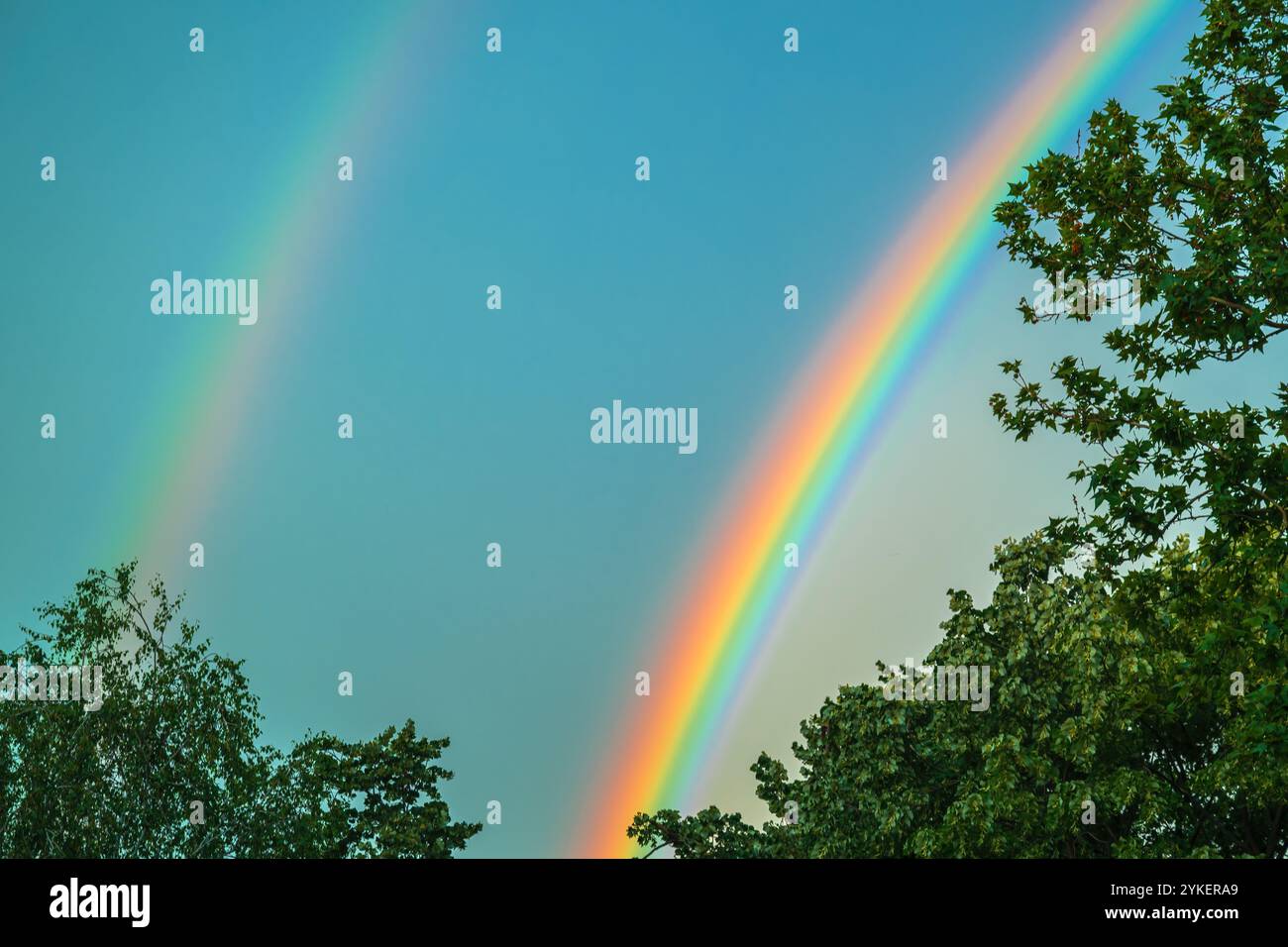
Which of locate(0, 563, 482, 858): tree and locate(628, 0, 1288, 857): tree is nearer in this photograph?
locate(628, 0, 1288, 857): tree

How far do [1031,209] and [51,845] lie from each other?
2826 cm

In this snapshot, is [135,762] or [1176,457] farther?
[135,762]

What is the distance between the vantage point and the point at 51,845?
33.1 metres

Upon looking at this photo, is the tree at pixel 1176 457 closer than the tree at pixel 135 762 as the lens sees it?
Yes
